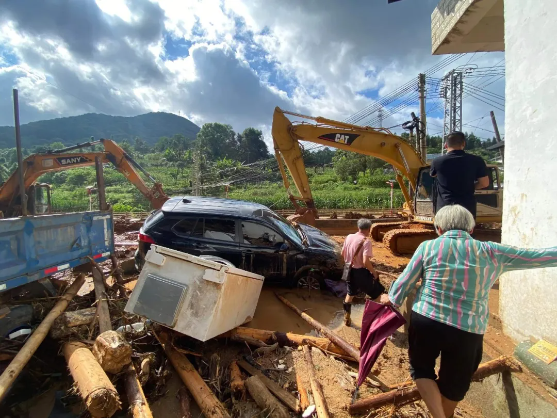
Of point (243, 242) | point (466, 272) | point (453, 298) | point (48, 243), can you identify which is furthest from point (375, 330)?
point (48, 243)

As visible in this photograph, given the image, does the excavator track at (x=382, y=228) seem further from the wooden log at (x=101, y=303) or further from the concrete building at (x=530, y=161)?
the wooden log at (x=101, y=303)

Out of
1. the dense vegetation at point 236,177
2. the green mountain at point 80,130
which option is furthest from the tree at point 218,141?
the green mountain at point 80,130

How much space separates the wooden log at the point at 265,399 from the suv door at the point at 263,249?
2.43 m

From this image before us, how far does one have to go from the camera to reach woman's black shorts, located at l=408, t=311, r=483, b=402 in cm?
202

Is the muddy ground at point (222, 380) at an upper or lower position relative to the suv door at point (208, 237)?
lower

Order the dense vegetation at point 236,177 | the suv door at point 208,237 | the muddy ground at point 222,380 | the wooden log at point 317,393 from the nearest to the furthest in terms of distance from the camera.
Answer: the wooden log at point 317,393 → the muddy ground at point 222,380 → the suv door at point 208,237 → the dense vegetation at point 236,177

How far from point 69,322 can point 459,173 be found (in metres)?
4.96

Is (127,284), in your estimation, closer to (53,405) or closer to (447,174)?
(53,405)

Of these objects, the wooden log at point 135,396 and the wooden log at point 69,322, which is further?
the wooden log at point 69,322

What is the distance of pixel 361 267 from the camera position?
4320mm

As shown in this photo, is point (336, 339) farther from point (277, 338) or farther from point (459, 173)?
point (459, 173)

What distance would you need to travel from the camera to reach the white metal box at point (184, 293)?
304 cm

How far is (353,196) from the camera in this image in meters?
28.5

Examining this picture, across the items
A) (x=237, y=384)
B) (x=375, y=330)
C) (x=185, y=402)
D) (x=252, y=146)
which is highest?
(x=252, y=146)
